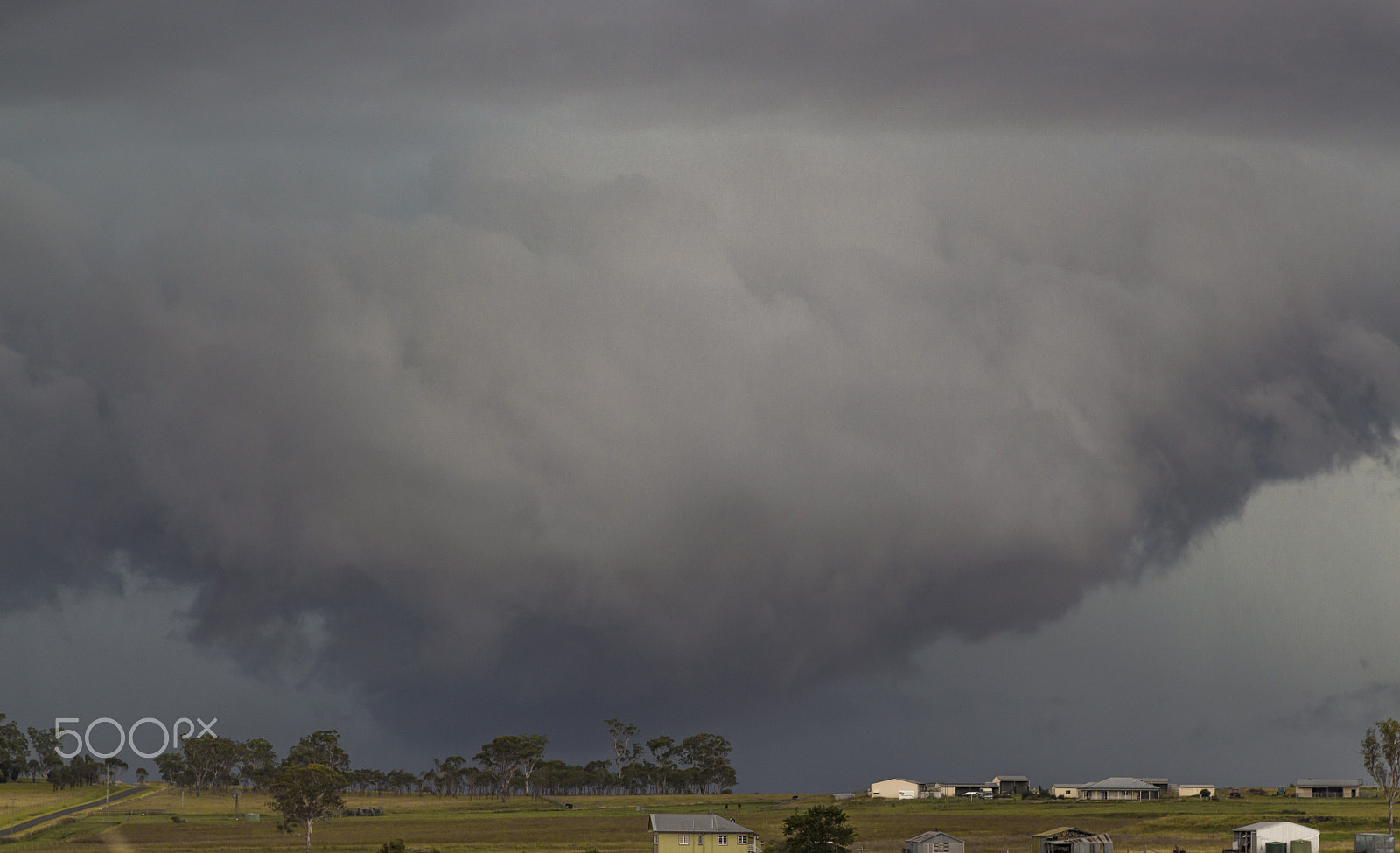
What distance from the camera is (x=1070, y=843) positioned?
142m

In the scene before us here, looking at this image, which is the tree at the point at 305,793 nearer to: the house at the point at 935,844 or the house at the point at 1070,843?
the house at the point at 935,844

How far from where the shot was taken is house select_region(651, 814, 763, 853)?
146000 mm

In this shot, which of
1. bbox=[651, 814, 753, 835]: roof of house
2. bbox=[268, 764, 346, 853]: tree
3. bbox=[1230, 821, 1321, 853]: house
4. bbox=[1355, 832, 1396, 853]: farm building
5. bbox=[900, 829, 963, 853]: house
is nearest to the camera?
bbox=[1355, 832, 1396, 853]: farm building

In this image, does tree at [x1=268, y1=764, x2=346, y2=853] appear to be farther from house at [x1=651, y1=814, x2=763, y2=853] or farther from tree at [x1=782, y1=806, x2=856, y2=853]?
tree at [x1=782, y1=806, x2=856, y2=853]

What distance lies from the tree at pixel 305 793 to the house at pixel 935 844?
71.1m

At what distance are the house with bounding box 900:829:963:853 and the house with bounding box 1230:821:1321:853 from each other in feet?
95.5

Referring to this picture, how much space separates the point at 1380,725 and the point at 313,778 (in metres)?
143

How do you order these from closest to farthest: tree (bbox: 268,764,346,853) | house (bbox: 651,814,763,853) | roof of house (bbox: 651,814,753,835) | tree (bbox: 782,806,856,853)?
tree (bbox: 782,806,856,853), house (bbox: 651,814,763,853), roof of house (bbox: 651,814,753,835), tree (bbox: 268,764,346,853)

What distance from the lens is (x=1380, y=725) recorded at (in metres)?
198

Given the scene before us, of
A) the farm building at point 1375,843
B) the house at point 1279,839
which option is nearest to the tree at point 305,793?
the house at point 1279,839

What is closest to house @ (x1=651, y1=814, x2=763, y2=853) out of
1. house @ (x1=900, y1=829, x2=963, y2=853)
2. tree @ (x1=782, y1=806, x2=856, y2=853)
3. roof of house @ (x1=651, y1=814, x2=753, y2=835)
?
roof of house @ (x1=651, y1=814, x2=753, y2=835)

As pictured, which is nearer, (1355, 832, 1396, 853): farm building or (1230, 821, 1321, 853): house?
(1355, 832, 1396, 853): farm building

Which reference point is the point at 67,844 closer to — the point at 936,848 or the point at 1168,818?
the point at 936,848

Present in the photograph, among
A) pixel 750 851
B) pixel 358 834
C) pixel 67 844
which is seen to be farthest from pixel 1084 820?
pixel 67 844
